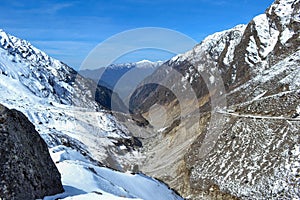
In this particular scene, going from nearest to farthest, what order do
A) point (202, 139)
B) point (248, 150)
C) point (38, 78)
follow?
point (248, 150) < point (202, 139) < point (38, 78)

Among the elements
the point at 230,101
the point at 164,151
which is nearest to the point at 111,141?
the point at 164,151

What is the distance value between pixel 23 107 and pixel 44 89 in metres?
46.2

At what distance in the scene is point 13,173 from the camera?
48.3 feet

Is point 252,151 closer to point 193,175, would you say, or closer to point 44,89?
point 193,175

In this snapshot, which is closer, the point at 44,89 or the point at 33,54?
the point at 44,89

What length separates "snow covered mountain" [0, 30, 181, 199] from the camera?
955 inches

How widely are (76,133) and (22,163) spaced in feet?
239

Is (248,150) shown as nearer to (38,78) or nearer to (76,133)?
(76,133)

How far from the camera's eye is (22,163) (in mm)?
15477

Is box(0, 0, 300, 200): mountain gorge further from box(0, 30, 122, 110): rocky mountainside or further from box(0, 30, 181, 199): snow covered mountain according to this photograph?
box(0, 30, 122, 110): rocky mountainside

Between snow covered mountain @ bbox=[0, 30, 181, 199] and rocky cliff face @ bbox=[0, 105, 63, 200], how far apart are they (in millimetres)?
1390

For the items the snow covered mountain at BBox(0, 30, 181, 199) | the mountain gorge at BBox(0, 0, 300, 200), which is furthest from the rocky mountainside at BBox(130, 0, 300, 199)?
the snow covered mountain at BBox(0, 30, 181, 199)

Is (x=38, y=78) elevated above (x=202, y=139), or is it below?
above

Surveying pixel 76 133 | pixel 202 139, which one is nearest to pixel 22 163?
pixel 202 139
